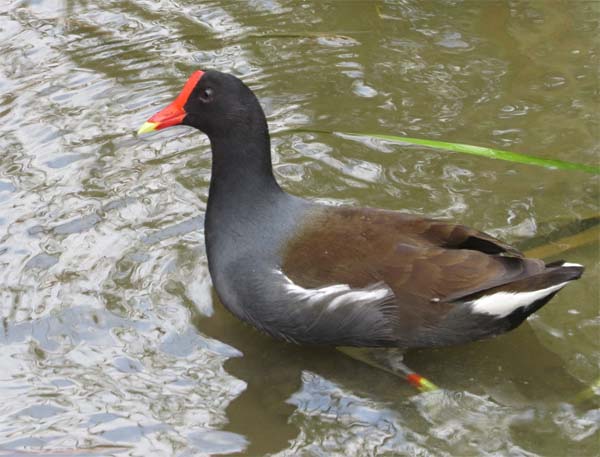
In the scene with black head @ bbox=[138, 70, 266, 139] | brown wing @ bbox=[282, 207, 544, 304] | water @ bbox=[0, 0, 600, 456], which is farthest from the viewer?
black head @ bbox=[138, 70, 266, 139]

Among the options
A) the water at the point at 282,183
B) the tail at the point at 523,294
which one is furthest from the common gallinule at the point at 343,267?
the water at the point at 282,183

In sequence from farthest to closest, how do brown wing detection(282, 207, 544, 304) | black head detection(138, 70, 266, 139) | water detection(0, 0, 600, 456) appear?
1. black head detection(138, 70, 266, 139)
2. brown wing detection(282, 207, 544, 304)
3. water detection(0, 0, 600, 456)

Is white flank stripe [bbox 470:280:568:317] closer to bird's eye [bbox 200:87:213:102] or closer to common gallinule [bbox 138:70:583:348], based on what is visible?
common gallinule [bbox 138:70:583:348]

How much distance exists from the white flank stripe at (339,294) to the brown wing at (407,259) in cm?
2

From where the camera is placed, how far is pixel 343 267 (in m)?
4.34

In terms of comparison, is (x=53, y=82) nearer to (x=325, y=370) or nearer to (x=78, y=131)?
(x=78, y=131)

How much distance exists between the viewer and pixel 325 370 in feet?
14.7

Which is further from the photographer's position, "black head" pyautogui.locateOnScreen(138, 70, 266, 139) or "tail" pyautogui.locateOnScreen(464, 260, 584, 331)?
"black head" pyautogui.locateOnScreen(138, 70, 266, 139)

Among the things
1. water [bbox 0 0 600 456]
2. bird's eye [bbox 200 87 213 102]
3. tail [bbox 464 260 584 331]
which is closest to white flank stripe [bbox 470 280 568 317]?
tail [bbox 464 260 584 331]

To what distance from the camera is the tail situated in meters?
4.17

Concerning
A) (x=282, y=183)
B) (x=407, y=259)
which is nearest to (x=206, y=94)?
(x=282, y=183)

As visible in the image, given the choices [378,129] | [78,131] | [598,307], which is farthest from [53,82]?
[598,307]

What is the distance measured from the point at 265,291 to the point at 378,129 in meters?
1.87

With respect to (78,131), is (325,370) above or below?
below
